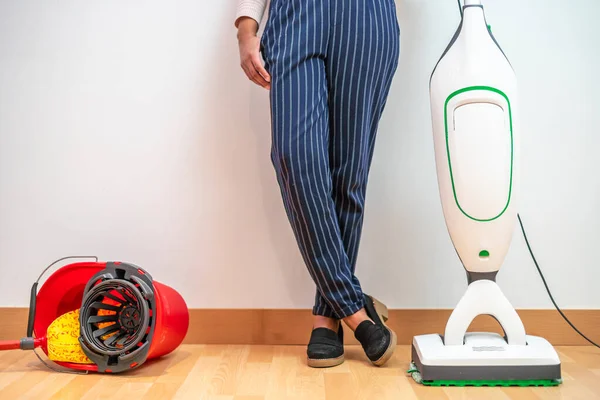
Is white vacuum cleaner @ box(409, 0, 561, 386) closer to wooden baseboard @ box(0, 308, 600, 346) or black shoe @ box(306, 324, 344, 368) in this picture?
black shoe @ box(306, 324, 344, 368)

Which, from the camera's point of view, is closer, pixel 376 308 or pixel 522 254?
pixel 376 308

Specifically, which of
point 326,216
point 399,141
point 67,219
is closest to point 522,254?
point 399,141

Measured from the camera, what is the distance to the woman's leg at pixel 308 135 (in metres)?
1.49

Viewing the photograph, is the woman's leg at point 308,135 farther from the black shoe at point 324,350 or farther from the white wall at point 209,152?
the white wall at point 209,152

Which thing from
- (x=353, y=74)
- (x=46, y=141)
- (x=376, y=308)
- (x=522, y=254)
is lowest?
(x=376, y=308)

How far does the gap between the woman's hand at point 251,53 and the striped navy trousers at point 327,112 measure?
0.02 meters

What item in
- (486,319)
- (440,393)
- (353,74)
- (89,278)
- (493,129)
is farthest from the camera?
(486,319)

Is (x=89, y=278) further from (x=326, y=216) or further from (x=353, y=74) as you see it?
(x=353, y=74)

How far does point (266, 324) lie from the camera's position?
6.18 ft

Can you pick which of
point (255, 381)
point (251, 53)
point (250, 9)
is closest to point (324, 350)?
point (255, 381)

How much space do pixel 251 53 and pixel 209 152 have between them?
0.40 m

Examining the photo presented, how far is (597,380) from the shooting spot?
1.42m

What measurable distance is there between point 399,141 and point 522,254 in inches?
18.5

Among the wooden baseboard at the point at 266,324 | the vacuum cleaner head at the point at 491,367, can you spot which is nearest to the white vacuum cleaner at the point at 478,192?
the vacuum cleaner head at the point at 491,367
